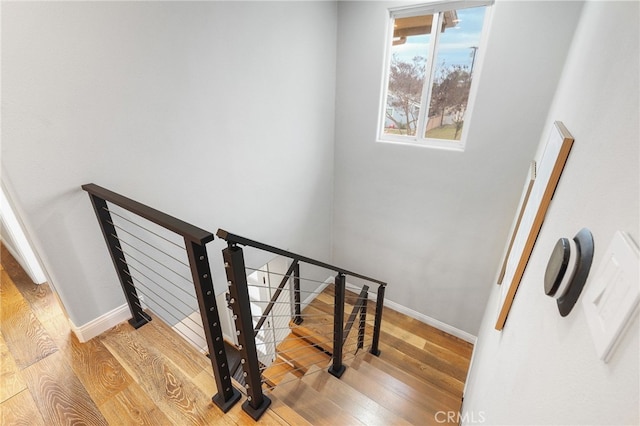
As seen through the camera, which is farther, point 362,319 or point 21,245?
point 362,319

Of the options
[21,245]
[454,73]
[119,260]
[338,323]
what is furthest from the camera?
[454,73]

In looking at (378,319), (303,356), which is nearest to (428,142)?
(378,319)

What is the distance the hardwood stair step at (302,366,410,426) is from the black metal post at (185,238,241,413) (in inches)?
29.1

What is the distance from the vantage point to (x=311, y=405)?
5.74ft

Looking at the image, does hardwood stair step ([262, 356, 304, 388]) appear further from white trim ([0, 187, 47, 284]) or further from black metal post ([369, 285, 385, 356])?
white trim ([0, 187, 47, 284])

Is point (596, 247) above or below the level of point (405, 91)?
below

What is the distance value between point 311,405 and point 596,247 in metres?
1.72

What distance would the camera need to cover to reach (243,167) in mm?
2557

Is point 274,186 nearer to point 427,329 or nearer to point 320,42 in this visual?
point 320,42

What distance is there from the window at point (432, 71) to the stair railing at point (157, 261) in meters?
2.61

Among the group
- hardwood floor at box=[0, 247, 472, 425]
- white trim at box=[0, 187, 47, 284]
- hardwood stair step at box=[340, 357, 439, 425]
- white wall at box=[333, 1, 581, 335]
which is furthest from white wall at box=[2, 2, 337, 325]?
hardwood stair step at box=[340, 357, 439, 425]

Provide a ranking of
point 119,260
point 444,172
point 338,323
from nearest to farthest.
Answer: point 119,260
point 338,323
point 444,172

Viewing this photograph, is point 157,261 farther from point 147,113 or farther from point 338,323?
point 338,323

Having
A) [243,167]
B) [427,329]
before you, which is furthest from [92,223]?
[427,329]
